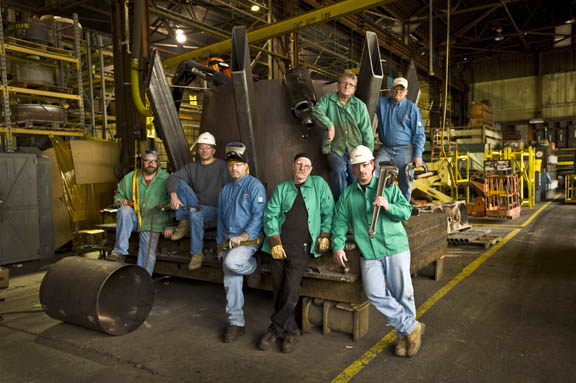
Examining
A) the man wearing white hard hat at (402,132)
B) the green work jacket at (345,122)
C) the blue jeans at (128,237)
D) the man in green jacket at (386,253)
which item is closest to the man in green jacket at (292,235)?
the man in green jacket at (386,253)

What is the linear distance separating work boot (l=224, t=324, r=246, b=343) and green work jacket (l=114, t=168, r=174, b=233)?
1740 millimetres

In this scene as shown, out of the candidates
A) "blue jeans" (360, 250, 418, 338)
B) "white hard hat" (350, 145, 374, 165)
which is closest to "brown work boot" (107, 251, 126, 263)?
"blue jeans" (360, 250, 418, 338)

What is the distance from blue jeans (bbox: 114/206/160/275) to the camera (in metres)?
5.03

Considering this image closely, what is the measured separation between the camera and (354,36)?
49.4 ft

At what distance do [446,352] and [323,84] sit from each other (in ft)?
12.6

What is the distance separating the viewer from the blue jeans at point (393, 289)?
11.4 feet

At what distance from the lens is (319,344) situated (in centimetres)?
378

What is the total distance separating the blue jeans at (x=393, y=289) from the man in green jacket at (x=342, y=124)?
1.44 metres

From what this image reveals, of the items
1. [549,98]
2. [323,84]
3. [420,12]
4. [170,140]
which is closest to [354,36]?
[420,12]

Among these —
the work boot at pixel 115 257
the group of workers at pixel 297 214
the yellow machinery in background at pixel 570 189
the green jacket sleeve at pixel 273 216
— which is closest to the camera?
the group of workers at pixel 297 214

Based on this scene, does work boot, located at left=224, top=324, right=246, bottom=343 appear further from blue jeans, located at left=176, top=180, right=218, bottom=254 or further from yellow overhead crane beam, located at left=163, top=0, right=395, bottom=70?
yellow overhead crane beam, located at left=163, top=0, right=395, bottom=70

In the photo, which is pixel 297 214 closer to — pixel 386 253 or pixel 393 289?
pixel 386 253

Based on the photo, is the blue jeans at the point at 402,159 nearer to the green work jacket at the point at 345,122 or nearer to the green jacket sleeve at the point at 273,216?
the green work jacket at the point at 345,122

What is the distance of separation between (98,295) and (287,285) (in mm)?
1770
